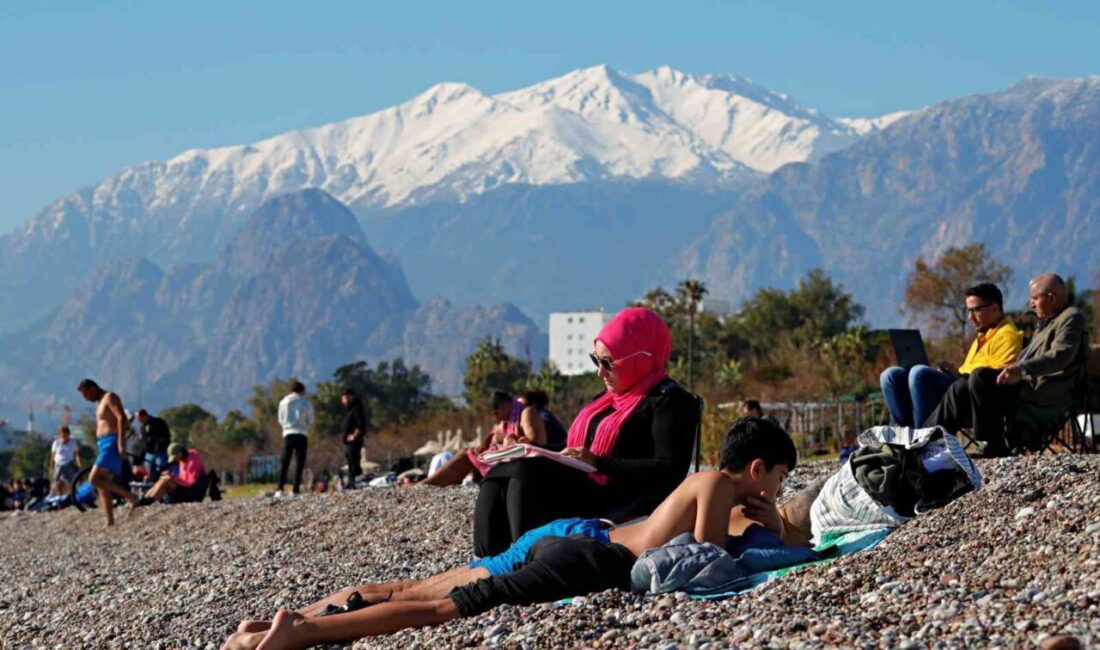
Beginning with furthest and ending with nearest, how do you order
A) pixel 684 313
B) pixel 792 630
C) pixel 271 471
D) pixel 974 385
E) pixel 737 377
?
pixel 684 313
pixel 271 471
pixel 737 377
pixel 974 385
pixel 792 630

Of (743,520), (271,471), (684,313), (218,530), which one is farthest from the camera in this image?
(684,313)

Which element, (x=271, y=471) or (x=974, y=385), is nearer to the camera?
(x=974, y=385)

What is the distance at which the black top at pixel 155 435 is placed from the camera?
2175cm

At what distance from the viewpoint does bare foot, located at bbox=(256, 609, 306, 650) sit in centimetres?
645

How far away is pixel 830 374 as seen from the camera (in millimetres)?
59094

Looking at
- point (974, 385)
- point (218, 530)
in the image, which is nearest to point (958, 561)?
point (974, 385)

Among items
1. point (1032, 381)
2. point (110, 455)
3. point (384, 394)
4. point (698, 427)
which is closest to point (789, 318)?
point (384, 394)

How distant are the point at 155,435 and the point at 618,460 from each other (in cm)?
1515

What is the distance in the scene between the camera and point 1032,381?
10383mm

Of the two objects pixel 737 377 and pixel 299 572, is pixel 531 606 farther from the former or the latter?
pixel 737 377

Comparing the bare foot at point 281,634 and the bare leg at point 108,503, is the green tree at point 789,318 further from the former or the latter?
the bare foot at point 281,634

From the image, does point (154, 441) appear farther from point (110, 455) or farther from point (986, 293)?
point (986, 293)

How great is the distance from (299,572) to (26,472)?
394 feet

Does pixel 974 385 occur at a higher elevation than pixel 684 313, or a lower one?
lower
